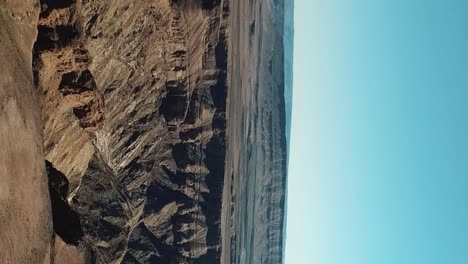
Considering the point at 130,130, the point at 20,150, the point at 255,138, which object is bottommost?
the point at 255,138

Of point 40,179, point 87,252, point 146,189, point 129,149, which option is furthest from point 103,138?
point 40,179

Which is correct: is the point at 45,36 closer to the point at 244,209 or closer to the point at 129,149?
the point at 129,149

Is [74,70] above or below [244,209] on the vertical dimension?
above

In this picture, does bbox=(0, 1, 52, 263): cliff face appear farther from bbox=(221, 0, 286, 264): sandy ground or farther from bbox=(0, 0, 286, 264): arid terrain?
bbox=(221, 0, 286, 264): sandy ground

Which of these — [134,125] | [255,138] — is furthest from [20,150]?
[255,138]

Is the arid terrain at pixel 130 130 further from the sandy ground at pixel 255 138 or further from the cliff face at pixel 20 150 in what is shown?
the sandy ground at pixel 255 138

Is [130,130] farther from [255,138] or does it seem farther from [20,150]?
[255,138]
